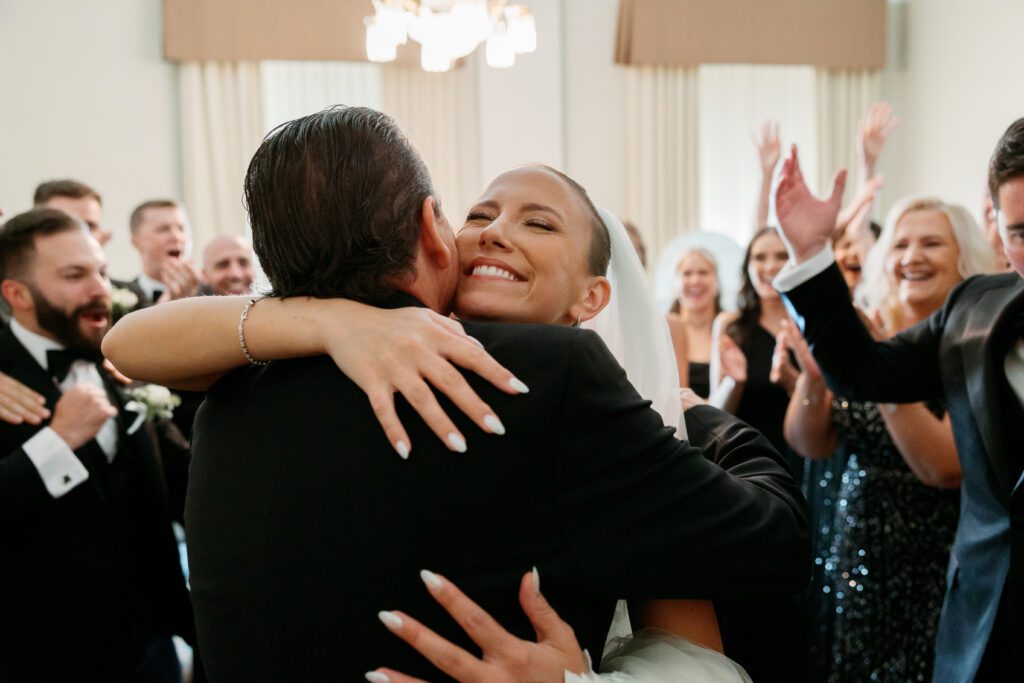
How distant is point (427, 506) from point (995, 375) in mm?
1502

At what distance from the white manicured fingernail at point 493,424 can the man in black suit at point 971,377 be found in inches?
52.9

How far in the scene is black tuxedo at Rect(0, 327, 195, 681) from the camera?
2.60 metres

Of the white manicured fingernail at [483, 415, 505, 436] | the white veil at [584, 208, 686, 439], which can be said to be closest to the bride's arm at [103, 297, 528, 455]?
the white manicured fingernail at [483, 415, 505, 436]

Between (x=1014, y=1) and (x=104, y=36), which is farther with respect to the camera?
(x=104, y=36)

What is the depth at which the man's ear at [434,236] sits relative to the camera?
1.39 metres

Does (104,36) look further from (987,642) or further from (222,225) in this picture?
(987,642)

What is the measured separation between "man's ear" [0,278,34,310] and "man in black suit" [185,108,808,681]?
2012 mm

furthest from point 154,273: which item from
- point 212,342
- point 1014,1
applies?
point 1014,1

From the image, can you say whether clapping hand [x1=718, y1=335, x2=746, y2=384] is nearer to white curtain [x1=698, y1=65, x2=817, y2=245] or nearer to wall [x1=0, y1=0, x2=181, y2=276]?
white curtain [x1=698, y1=65, x2=817, y2=245]

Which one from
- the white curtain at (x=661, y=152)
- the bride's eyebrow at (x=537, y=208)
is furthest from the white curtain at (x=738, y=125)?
the bride's eyebrow at (x=537, y=208)

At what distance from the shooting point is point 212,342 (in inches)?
55.2

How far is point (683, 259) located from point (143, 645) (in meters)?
3.56

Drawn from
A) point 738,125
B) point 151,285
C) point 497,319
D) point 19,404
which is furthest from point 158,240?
point 738,125

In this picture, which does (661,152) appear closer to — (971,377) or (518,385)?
(971,377)
